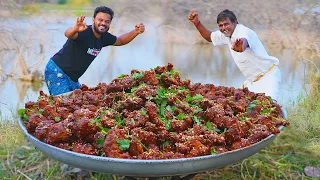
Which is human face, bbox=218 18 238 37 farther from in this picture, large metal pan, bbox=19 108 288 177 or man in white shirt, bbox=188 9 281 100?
large metal pan, bbox=19 108 288 177

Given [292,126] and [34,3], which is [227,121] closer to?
[292,126]

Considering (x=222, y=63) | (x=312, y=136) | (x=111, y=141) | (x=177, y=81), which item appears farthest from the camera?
(x=222, y=63)

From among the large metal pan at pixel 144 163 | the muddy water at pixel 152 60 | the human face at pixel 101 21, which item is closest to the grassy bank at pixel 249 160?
the large metal pan at pixel 144 163

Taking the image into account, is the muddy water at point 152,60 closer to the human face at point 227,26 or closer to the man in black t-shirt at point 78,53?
the man in black t-shirt at point 78,53

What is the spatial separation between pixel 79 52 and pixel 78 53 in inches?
0.4

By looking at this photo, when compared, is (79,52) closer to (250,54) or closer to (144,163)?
(250,54)

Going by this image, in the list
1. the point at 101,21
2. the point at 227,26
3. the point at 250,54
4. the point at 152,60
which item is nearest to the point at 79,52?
the point at 101,21

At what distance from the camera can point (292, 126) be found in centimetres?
330

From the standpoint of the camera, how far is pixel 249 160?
2.57 metres

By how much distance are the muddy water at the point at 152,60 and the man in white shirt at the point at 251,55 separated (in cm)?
289

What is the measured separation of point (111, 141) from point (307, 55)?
5.44 meters

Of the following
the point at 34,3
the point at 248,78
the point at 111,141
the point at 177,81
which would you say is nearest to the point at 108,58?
the point at 34,3

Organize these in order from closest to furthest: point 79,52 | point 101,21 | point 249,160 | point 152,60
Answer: point 249,160
point 101,21
point 79,52
point 152,60

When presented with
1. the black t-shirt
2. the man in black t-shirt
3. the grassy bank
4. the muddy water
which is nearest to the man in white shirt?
the grassy bank
